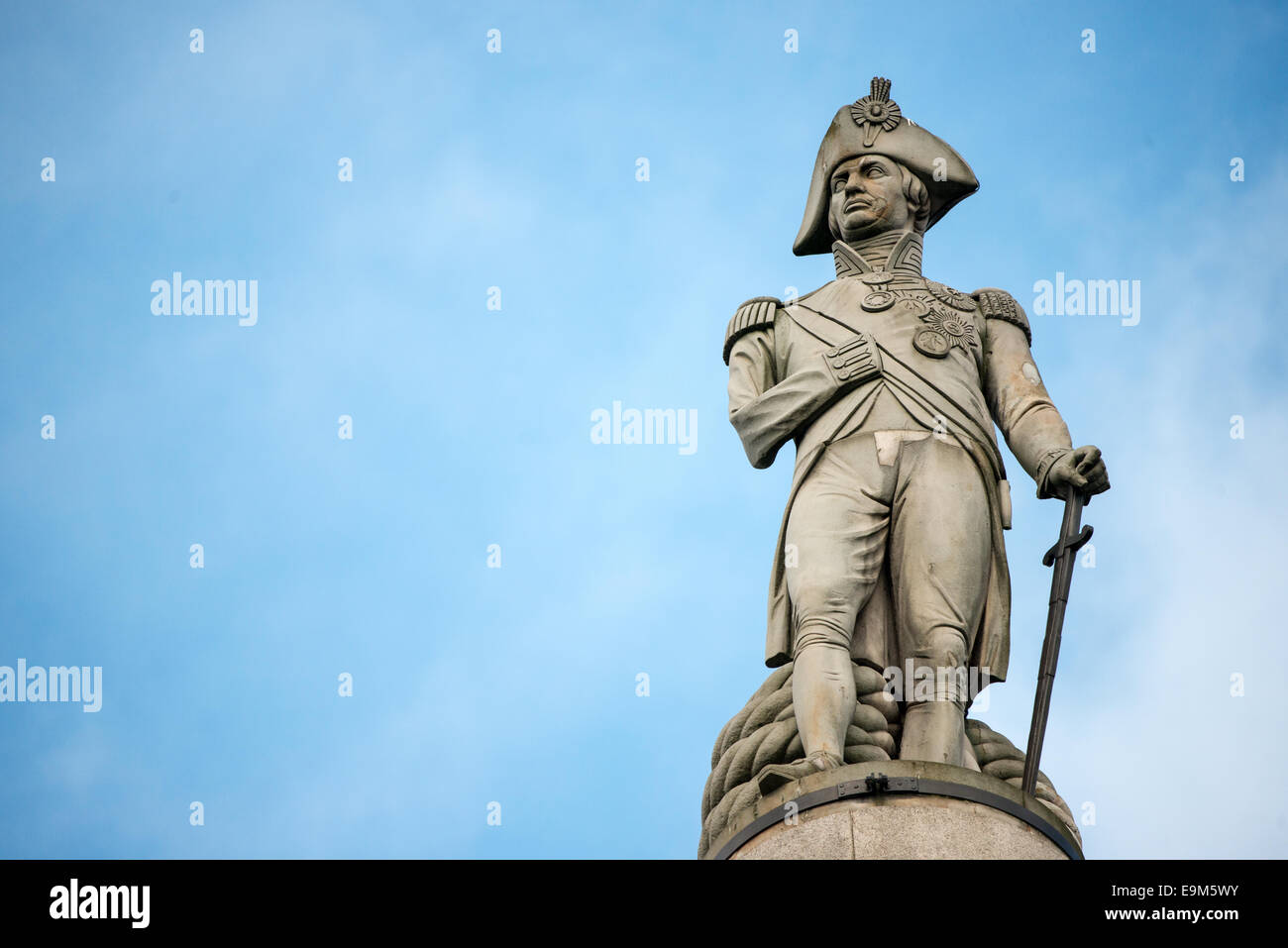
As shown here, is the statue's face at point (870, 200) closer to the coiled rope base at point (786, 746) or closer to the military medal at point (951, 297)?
the military medal at point (951, 297)

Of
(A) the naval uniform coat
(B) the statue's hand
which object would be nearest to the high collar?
(A) the naval uniform coat

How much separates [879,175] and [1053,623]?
4.24m

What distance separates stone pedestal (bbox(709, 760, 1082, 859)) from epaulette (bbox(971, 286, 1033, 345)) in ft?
14.1

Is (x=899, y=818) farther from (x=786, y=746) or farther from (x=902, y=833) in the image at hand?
(x=786, y=746)

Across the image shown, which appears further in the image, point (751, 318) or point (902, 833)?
point (751, 318)

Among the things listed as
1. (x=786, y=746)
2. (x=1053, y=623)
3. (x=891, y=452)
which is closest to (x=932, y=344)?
(x=891, y=452)

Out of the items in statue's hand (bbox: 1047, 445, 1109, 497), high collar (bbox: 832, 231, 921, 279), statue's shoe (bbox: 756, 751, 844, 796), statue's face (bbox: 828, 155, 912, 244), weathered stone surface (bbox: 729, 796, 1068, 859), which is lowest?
weathered stone surface (bbox: 729, 796, 1068, 859)

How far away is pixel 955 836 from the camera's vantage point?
11609 millimetres

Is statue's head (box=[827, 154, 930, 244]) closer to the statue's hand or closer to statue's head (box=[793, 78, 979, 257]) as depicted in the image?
statue's head (box=[793, 78, 979, 257])

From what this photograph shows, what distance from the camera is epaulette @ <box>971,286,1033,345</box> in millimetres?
15109

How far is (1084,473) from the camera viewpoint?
13.5 m

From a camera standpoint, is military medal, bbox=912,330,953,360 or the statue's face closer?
military medal, bbox=912,330,953,360
